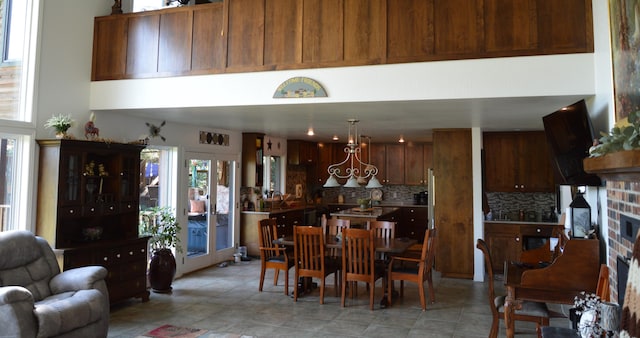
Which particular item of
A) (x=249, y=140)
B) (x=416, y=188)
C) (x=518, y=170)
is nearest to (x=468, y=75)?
(x=518, y=170)

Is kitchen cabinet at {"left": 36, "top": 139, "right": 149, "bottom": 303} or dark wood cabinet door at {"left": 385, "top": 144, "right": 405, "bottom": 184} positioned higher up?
dark wood cabinet door at {"left": 385, "top": 144, "right": 405, "bottom": 184}

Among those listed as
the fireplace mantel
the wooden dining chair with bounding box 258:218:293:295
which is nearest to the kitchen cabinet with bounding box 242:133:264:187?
the wooden dining chair with bounding box 258:218:293:295

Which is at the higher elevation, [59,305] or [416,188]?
[416,188]

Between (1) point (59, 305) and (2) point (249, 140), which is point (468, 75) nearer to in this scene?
(1) point (59, 305)

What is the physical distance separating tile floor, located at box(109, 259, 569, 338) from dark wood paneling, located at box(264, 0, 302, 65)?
283 cm

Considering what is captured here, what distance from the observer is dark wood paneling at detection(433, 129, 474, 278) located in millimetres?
6617

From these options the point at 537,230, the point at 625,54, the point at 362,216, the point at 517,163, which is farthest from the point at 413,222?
the point at 625,54

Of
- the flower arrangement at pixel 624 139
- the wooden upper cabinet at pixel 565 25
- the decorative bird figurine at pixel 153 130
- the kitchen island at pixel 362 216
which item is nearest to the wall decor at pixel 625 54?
the flower arrangement at pixel 624 139

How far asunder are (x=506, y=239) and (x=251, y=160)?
4.71 m

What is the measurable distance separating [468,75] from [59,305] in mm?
4079

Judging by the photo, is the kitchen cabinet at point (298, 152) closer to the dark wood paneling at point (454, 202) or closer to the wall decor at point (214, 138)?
the wall decor at point (214, 138)

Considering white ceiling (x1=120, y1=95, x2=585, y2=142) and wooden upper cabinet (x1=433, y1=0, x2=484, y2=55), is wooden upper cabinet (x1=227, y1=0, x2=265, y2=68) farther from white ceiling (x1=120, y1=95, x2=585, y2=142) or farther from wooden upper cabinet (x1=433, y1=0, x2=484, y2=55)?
wooden upper cabinet (x1=433, y1=0, x2=484, y2=55)

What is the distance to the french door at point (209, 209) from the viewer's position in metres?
6.99

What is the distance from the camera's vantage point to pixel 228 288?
5980 millimetres
